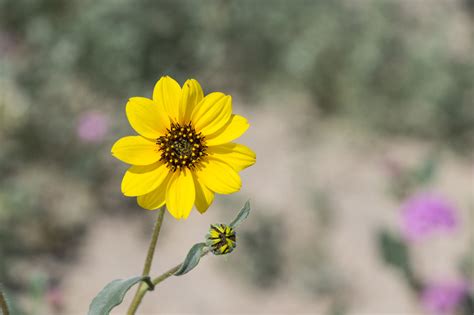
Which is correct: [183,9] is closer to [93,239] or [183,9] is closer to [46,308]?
[93,239]

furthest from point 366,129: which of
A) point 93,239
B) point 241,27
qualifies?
point 93,239

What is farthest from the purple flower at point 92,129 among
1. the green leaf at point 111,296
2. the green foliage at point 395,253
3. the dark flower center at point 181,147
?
the green leaf at point 111,296

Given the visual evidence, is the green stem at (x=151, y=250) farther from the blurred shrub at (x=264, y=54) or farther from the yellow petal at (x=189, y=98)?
the blurred shrub at (x=264, y=54)

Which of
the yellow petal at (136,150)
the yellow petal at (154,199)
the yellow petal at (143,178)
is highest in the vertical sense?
the yellow petal at (136,150)

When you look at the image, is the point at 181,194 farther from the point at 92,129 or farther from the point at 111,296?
the point at 92,129

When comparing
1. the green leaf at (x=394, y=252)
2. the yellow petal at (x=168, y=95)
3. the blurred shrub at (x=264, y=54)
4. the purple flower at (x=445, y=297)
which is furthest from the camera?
the blurred shrub at (x=264, y=54)
